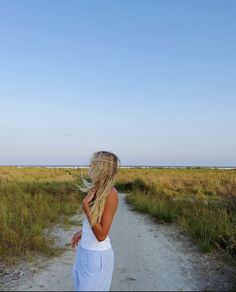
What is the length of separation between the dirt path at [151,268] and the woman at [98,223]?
6.19ft

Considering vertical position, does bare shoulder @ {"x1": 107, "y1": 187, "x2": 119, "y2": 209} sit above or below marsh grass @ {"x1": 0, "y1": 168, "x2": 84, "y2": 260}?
above

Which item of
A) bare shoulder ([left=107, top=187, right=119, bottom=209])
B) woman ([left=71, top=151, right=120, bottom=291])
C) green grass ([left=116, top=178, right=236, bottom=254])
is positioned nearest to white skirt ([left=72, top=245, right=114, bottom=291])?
woman ([left=71, top=151, right=120, bottom=291])

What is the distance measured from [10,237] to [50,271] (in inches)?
62.1

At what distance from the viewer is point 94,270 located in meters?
3.96

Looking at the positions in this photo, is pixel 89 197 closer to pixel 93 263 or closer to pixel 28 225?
pixel 93 263

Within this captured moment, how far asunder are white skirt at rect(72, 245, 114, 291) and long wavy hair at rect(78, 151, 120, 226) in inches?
14.0

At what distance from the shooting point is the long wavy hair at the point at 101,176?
3855mm

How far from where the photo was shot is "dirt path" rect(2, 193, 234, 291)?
596cm

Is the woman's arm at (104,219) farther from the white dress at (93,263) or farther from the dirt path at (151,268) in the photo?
the dirt path at (151,268)

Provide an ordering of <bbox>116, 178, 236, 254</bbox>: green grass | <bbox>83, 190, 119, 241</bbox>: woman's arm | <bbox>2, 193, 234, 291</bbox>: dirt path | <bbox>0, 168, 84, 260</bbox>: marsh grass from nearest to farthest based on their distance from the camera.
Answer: <bbox>83, 190, 119, 241</bbox>: woman's arm → <bbox>2, 193, 234, 291</bbox>: dirt path → <bbox>0, 168, 84, 260</bbox>: marsh grass → <bbox>116, 178, 236, 254</bbox>: green grass

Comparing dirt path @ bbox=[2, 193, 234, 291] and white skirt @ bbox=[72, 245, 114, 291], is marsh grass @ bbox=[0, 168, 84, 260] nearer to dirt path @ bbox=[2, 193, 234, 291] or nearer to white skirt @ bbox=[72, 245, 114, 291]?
dirt path @ bbox=[2, 193, 234, 291]

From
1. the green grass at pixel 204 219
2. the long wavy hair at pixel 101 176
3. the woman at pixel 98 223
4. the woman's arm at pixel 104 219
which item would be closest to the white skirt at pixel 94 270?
the woman at pixel 98 223

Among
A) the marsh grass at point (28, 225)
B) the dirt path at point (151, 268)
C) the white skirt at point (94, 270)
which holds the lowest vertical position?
the dirt path at point (151, 268)

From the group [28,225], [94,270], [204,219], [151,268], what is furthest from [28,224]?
[94,270]
